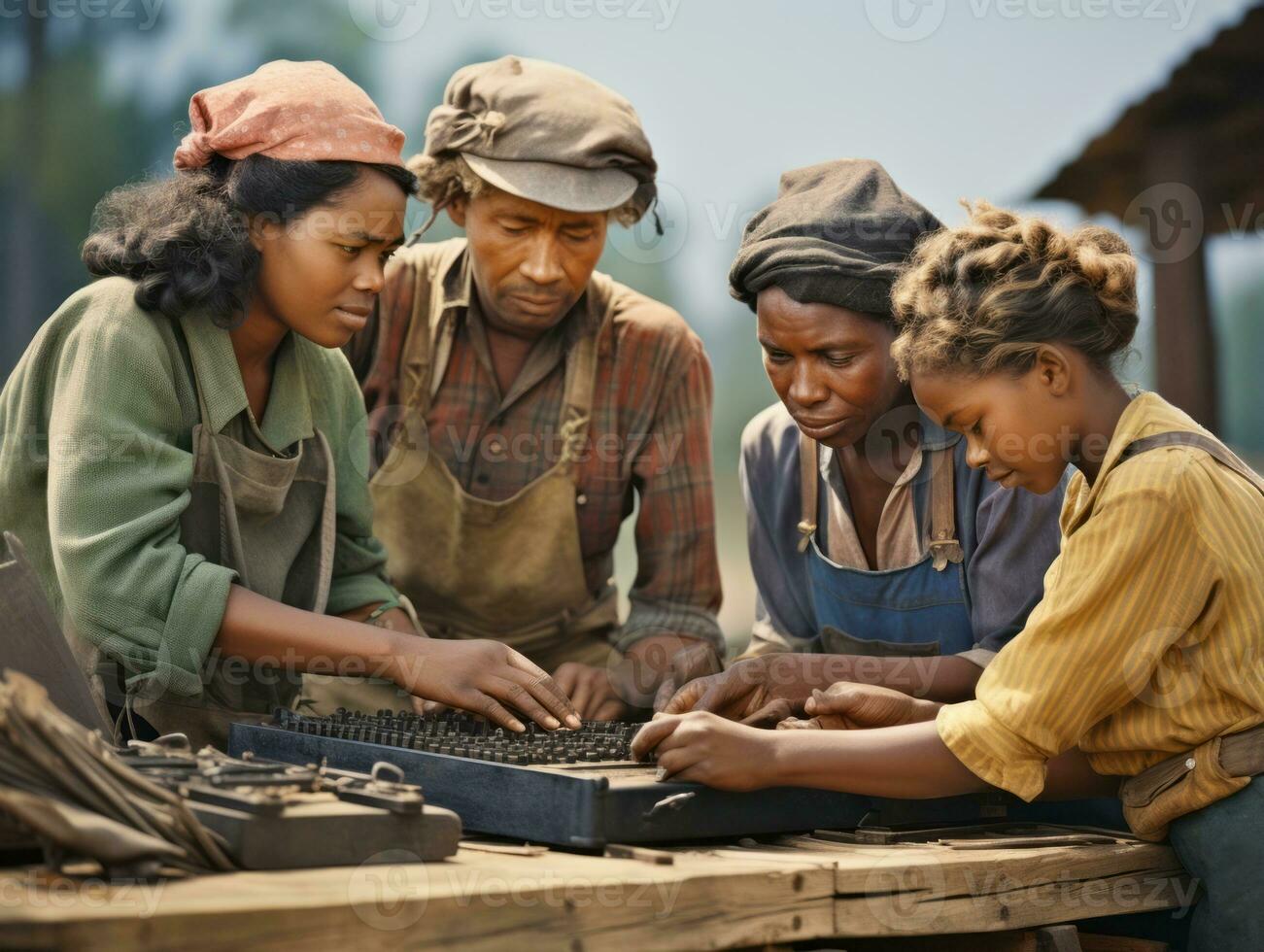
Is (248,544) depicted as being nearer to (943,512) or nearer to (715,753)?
(715,753)

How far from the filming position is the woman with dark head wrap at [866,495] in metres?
3.03

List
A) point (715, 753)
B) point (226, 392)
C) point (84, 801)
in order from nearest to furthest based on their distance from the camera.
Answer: point (84, 801)
point (715, 753)
point (226, 392)

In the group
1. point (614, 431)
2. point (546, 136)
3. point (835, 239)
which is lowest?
point (614, 431)

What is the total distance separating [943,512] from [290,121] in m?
1.65

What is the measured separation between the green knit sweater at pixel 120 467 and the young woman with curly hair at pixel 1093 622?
3.31 ft

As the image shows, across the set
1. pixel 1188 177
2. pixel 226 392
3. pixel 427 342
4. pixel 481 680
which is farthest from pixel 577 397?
pixel 1188 177

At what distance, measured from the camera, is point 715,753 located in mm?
2303

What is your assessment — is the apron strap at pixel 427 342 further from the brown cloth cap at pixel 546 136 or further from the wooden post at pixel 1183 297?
the wooden post at pixel 1183 297

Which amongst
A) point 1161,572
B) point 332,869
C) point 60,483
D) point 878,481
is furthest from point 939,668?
point 60,483

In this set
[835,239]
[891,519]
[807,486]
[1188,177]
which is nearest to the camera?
[835,239]

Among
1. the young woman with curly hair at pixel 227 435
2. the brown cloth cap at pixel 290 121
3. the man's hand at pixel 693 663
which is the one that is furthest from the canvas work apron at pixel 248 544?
the man's hand at pixel 693 663

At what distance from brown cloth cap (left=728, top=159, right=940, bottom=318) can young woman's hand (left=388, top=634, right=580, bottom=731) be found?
1.01 m

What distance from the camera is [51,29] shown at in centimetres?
938

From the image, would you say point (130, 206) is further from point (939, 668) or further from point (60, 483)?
point (939, 668)
